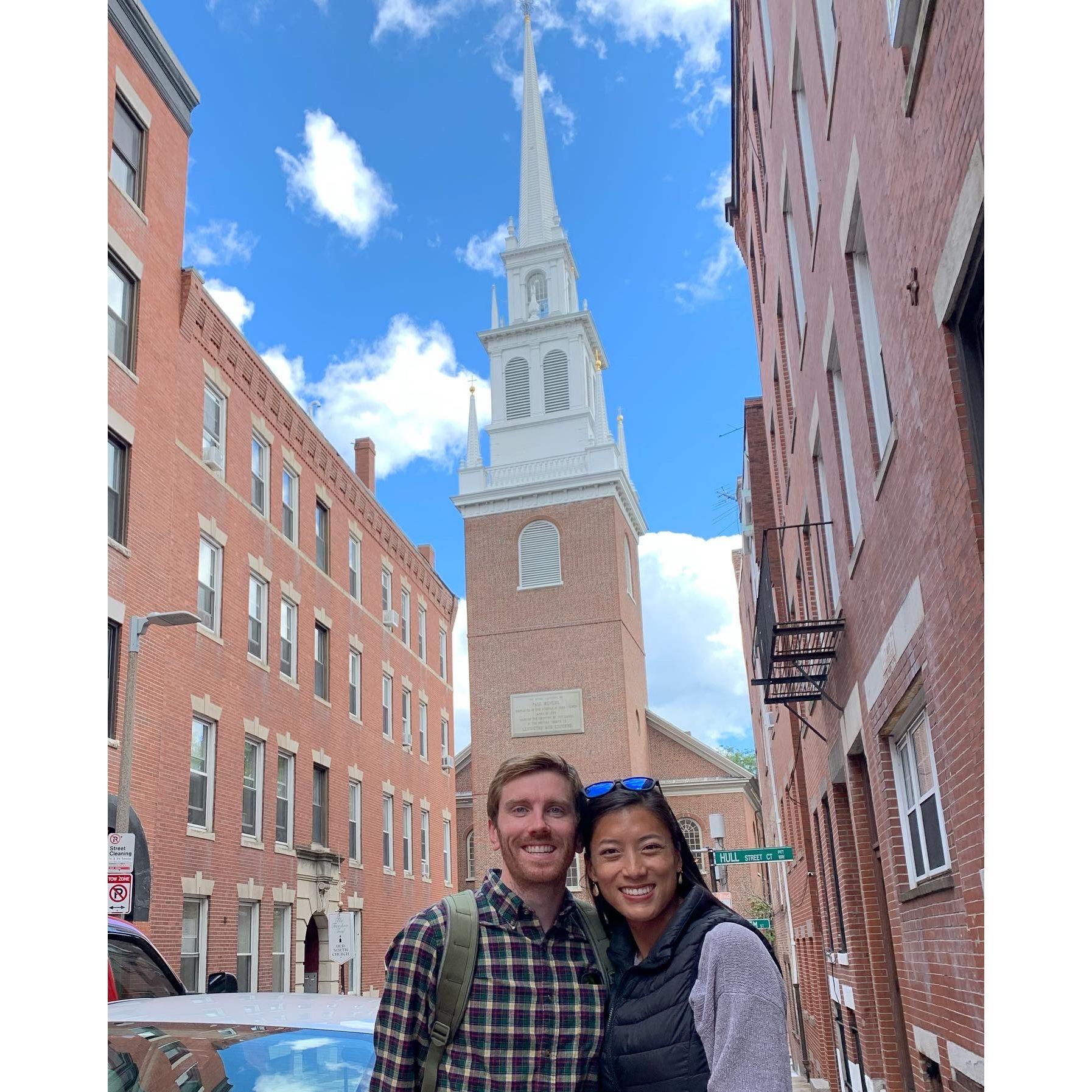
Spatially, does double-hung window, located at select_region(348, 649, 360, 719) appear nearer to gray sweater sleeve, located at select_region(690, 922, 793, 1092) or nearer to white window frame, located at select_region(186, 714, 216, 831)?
white window frame, located at select_region(186, 714, 216, 831)

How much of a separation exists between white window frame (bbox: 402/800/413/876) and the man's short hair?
32252 mm

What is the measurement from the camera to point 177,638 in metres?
20.7

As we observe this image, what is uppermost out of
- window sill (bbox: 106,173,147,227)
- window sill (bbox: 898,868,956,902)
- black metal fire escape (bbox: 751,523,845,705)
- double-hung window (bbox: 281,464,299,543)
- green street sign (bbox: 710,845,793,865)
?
window sill (bbox: 106,173,147,227)

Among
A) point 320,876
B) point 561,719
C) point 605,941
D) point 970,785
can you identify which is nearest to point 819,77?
point 970,785

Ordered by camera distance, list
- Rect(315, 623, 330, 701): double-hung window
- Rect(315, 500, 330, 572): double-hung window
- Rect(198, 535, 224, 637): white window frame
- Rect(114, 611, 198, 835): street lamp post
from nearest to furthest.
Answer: Rect(114, 611, 198, 835): street lamp post → Rect(198, 535, 224, 637): white window frame → Rect(315, 623, 330, 701): double-hung window → Rect(315, 500, 330, 572): double-hung window

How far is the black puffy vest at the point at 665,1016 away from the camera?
8.86ft

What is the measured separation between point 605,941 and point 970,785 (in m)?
4.03

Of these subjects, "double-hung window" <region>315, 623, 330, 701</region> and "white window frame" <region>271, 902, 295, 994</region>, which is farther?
"double-hung window" <region>315, 623, 330, 701</region>

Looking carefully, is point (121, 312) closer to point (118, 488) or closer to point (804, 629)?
point (118, 488)

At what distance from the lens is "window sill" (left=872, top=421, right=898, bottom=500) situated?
810 centimetres

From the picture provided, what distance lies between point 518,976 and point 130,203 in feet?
63.9

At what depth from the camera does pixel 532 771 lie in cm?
333

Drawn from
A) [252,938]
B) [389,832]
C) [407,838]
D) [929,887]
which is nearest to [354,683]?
[389,832]

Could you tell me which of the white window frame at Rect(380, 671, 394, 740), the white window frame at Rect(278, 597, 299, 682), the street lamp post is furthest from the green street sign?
the white window frame at Rect(380, 671, 394, 740)
